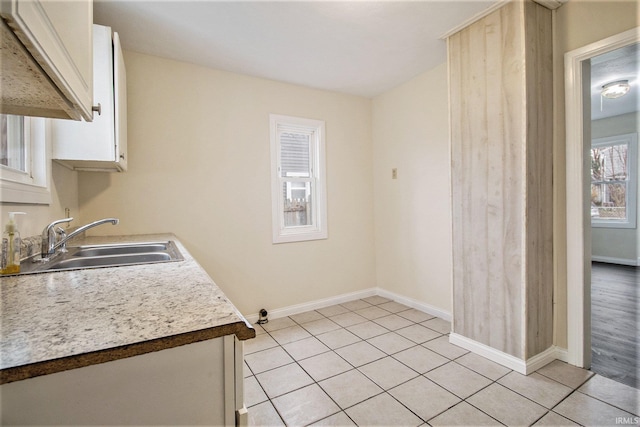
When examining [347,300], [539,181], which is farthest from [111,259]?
[539,181]

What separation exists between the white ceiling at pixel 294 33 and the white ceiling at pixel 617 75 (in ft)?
3.99

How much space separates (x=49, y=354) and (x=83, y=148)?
1773 millimetres

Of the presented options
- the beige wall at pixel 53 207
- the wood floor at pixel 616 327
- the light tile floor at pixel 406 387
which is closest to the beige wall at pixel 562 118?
the wood floor at pixel 616 327

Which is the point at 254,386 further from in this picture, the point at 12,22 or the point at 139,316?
the point at 12,22

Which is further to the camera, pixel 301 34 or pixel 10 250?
pixel 301 34

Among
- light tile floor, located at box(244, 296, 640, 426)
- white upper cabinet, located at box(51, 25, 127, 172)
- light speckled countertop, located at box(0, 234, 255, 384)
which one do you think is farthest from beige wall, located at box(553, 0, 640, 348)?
white upper cabinet, located at box(51, 25, 127, 172)

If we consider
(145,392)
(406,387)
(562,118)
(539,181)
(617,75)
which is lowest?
(406,387)

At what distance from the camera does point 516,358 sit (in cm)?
212

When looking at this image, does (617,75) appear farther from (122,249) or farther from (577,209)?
(122,249)

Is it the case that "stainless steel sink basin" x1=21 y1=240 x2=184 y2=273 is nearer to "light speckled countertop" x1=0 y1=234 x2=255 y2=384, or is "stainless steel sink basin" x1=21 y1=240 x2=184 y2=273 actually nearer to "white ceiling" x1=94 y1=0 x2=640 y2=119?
"light speckled countertop" x1=0 y1=234 x2=255 y2=384

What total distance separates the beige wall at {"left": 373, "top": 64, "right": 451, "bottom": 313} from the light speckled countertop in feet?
8.14

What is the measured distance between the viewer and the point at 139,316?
764 millimetres

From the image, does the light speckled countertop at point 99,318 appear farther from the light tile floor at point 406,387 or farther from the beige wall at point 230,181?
the beige wall at point 230,181

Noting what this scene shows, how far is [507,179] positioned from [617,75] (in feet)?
9.66
